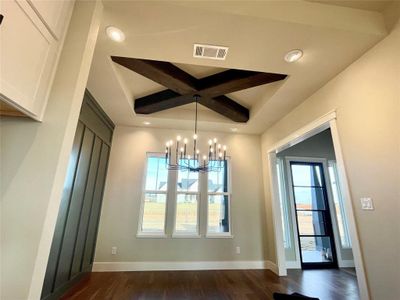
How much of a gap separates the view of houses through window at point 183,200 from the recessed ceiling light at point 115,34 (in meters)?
2.59

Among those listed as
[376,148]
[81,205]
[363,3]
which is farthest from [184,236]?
[363,3]

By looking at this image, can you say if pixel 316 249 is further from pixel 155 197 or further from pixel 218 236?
pixel 155 197

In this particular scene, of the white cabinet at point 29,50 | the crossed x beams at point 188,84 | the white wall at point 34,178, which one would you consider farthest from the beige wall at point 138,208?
the white cabinet at point 29,50

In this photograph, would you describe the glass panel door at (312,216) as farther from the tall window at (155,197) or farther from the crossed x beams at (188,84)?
the tall window at (155,197)

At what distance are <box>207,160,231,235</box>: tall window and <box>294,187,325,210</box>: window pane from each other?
5.60ft

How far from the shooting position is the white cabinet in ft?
3.41

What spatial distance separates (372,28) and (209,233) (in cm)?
385

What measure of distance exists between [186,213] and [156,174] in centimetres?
103

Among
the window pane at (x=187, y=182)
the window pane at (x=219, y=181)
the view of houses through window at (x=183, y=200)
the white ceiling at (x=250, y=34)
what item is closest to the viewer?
the white ceiling at (x=250, y=34)

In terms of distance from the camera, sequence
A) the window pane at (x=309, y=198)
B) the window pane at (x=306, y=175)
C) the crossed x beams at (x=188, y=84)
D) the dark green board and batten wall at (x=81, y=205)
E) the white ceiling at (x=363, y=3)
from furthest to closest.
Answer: the window pane at (x=306, y=175), the window pane at (x=309, y=198), the crossed x beams at (x=188, y=84), the dark green board and batten wall at (x=81, y=205), the white ceiling at (x=363, y=3)

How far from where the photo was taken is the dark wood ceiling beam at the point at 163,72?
250 centimetres

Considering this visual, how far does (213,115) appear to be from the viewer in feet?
13.3

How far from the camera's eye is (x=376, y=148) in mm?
1940

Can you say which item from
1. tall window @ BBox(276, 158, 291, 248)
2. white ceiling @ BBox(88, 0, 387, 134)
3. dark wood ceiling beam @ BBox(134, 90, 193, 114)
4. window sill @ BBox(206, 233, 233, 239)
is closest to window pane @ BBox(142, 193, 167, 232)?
window sill @ BBox(206, 233, 233, 239)
